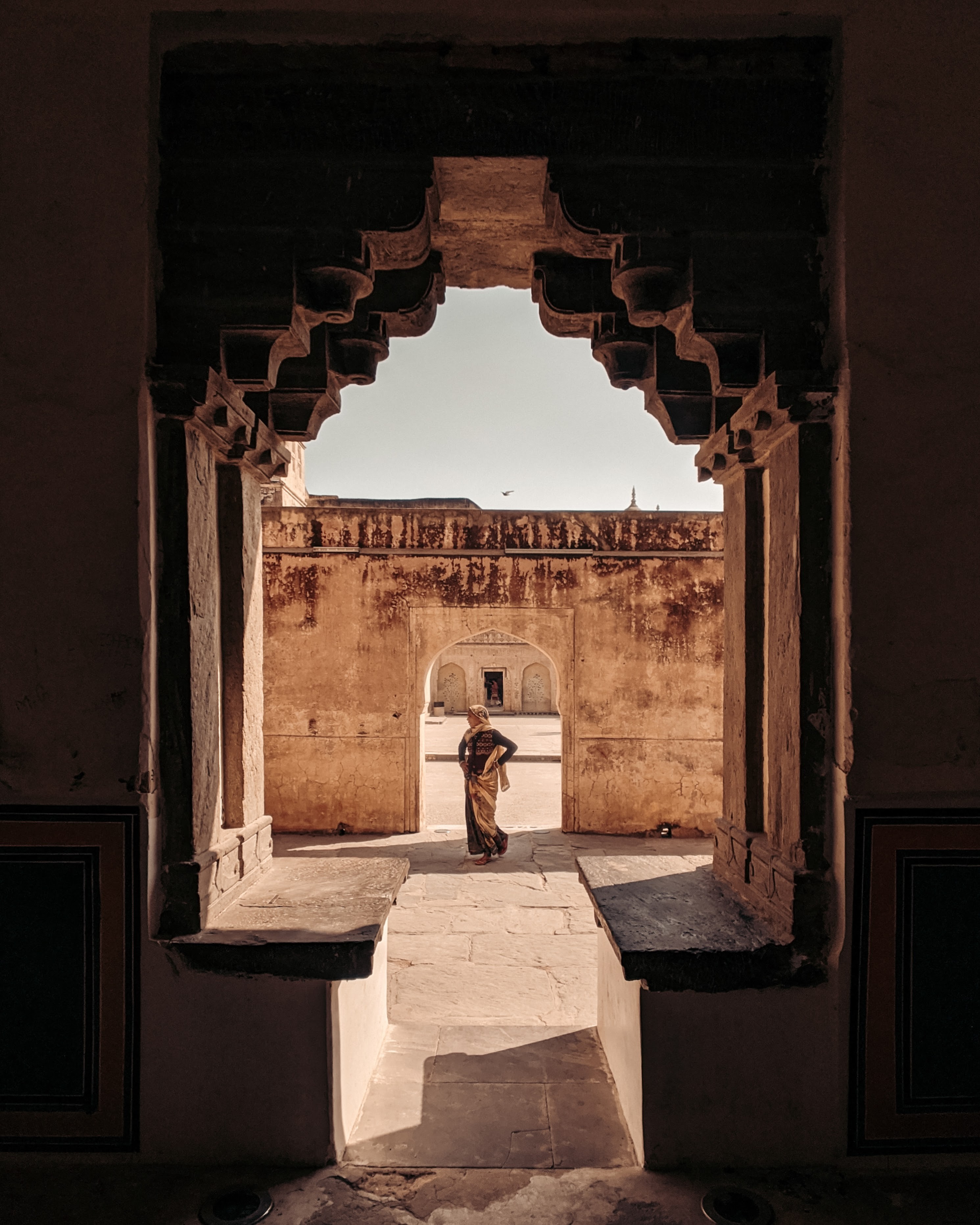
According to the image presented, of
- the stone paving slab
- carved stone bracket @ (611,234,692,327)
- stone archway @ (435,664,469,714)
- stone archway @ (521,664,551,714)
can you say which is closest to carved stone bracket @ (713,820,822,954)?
the stone paving slab

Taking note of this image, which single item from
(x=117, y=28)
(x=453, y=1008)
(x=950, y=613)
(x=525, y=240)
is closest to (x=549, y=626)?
(x=453, y=1008)

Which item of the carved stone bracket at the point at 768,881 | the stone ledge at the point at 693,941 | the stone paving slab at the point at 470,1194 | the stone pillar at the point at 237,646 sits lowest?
the stone paving slab at the point at 470,1194

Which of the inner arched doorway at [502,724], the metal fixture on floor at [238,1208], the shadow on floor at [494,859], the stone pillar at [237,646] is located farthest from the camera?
the inner arched doorway at [502,724]

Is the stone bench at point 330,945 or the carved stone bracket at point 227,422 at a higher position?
the carved stone bracket at point 227,422

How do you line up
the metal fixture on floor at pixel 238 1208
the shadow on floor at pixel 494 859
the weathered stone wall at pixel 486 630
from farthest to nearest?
the weathered stone wall at pixel 486 630 → the shadow on floor at pixel 494 859 → the metal fixture on floor at pixel 238 1208

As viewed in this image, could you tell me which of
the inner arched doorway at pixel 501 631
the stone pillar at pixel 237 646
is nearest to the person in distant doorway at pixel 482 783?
→ the inner arched doorway at pixel 501 631

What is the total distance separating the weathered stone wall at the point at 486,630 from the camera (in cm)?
807

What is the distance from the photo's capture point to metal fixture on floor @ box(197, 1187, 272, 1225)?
202cm

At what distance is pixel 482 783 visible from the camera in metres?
7.06

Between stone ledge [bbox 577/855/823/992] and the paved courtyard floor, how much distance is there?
69 centimetres

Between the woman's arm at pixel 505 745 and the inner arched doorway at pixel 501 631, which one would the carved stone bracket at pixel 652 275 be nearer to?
the woman's arm at pixel 505 745

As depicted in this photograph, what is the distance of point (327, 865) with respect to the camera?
3076 millimetres

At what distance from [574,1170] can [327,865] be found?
1.43 meters

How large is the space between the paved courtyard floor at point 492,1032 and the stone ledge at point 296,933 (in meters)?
0.67
